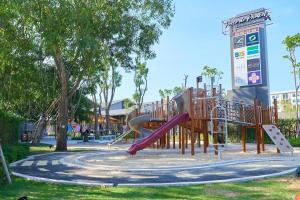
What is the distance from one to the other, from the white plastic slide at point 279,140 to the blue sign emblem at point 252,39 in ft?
59.0

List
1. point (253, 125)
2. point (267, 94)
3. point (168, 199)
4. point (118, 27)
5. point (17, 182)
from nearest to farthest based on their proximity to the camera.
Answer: point (168, 199) → point (17, 182) → point (253, 125) → point (118, 27) → point (267, 94)

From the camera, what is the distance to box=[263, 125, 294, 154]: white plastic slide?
16.2 metres

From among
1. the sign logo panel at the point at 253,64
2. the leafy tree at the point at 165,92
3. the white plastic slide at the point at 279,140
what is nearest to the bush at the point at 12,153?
the white plastic slide at the point at 279,140

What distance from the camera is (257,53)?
109 ft

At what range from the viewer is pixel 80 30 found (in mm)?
17766

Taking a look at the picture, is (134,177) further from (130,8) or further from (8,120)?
(130,8)

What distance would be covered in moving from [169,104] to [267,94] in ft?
44.4

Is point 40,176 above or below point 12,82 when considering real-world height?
below

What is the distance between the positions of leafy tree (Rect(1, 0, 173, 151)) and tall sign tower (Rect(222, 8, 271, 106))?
43.6 feet

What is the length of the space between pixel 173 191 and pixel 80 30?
1129cm

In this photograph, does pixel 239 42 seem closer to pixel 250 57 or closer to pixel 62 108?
pixel 250 57

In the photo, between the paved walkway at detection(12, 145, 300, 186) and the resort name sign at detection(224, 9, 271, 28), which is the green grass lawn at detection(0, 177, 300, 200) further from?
the resort name sign at detection(224, 9, 271, 28)

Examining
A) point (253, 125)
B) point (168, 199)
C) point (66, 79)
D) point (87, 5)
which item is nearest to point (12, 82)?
point (66, 79)

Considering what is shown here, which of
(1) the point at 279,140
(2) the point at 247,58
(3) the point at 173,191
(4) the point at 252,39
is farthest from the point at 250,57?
(3) the point at 173,191
